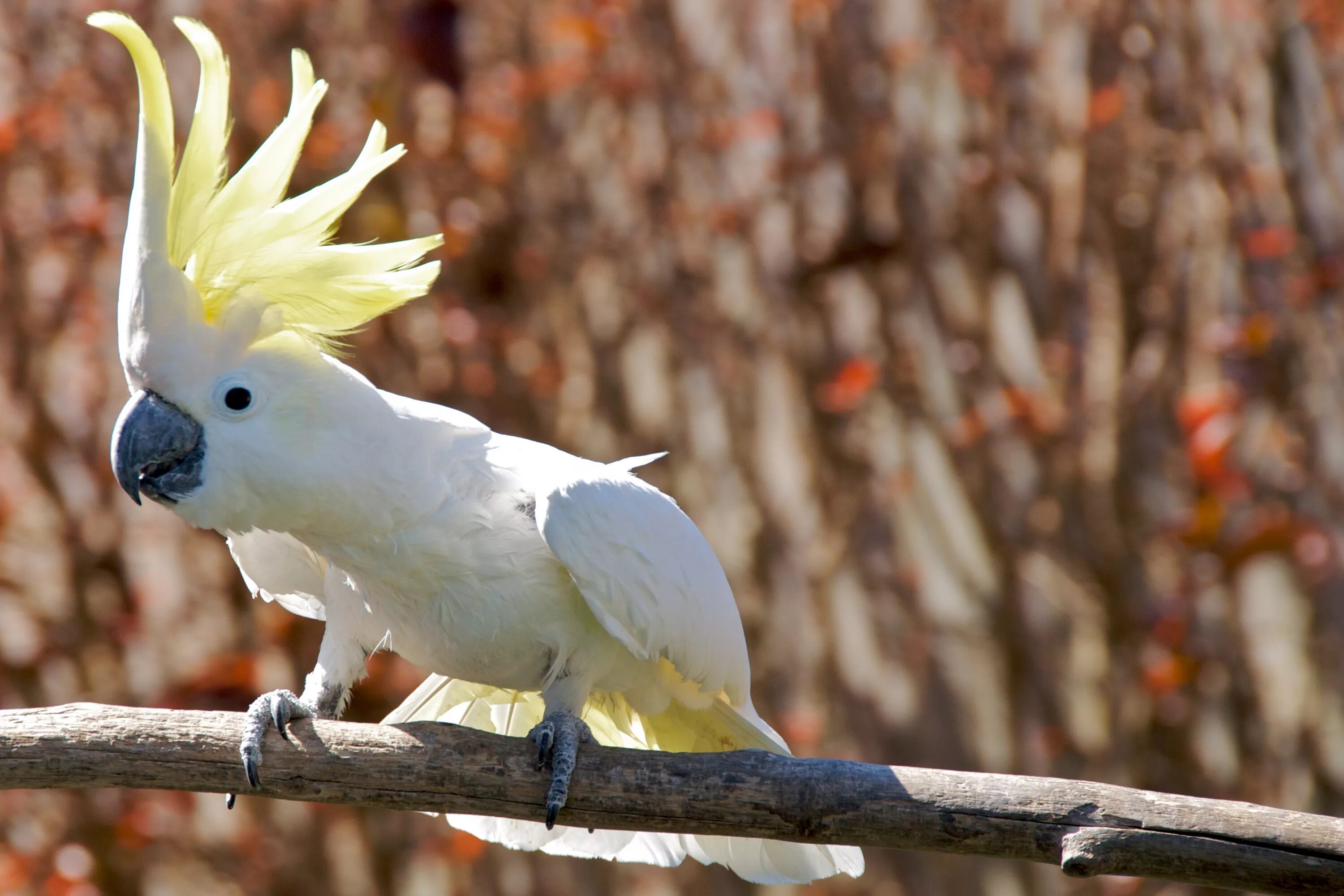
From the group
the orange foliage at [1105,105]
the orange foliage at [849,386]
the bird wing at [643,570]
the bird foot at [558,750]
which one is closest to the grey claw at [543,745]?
the bird foot at [558,750]

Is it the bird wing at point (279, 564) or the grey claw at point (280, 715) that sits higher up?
the bird wing at point (279, 564)

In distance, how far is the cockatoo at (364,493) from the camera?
4.73 ft

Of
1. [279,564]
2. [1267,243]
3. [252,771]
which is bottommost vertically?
[252,771]

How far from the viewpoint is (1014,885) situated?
3160 millimetres

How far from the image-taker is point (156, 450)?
143cm

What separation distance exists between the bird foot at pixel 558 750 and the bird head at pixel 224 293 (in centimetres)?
48

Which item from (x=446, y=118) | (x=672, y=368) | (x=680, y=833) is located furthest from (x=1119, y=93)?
(x=680, y=833)

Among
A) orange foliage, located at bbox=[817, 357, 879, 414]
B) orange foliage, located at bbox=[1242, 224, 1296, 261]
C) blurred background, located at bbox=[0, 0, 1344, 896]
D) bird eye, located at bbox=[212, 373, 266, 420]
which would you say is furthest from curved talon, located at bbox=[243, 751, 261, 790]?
orange foliage, located at bbox=[1242, 224, 1296, 261]

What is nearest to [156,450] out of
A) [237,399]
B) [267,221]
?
[237,399]

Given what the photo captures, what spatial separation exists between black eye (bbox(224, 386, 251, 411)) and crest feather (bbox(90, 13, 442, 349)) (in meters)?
0.10

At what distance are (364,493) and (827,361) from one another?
1.97 metres

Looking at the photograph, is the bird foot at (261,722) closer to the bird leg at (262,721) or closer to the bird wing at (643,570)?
the bird leg at (262,721)

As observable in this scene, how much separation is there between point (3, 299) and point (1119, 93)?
2.95 m

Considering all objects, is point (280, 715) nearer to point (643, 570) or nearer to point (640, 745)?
point (643, 570)
